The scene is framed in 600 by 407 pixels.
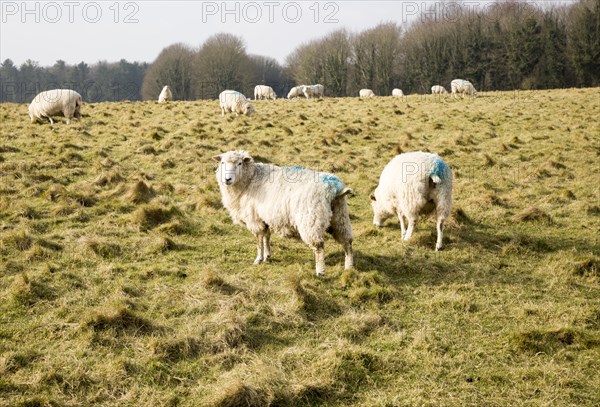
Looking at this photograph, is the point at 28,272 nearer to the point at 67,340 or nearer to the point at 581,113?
the point at 67,340

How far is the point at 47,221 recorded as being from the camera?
338 inches

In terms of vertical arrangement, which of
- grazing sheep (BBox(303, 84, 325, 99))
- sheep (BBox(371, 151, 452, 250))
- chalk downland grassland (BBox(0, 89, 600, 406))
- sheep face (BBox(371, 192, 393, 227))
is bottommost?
chalk downland grassland (BBox(0, 89, 600, 406))

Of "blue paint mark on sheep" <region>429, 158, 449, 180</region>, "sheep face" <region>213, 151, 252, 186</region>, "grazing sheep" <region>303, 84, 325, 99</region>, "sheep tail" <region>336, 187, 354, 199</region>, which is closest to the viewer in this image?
"sheep tail" <region>336, 187, 354, 199</region>

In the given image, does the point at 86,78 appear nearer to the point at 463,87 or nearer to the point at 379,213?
the point at 463,87

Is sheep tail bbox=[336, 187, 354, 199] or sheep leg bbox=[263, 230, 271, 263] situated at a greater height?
sheep tail bbox=[336, 187, 354, 199]

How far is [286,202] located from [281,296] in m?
1.54

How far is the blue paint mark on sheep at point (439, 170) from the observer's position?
771 cm

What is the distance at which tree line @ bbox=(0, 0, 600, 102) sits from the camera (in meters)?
51.1

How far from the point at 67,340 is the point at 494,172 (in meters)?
11.5

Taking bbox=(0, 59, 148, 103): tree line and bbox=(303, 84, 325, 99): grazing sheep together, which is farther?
bbox=(0, 59, 148, 103): tree line

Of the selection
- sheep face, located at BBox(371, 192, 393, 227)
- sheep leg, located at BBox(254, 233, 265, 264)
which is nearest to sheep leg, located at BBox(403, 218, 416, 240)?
sheep face, located at BBox(371, 192, 393, 227)

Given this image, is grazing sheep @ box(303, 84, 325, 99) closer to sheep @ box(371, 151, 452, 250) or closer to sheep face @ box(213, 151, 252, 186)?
sheep @ box(371, 151, 452, 250)

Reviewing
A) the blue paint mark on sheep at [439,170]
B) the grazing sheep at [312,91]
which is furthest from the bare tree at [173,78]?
the blue paint mark on sheep at [439,170]

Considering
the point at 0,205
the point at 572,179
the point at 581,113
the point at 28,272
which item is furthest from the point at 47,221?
the point at 581,113
